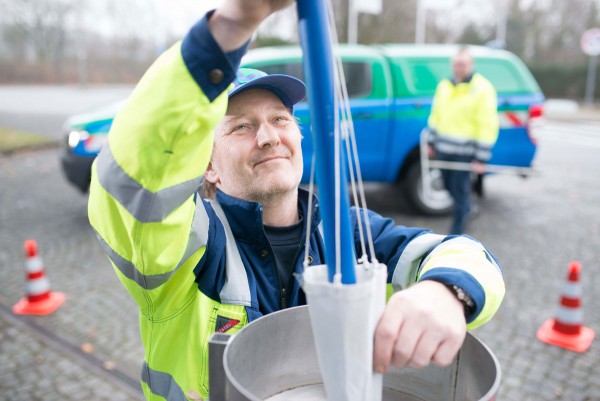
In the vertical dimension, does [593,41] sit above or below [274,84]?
below

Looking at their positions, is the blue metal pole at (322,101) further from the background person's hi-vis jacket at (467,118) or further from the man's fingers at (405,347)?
the background person's hi-vis jacket at (467,118)

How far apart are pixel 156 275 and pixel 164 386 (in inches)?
15.7

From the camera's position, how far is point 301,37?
0.69 meters

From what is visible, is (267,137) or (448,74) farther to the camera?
(448,74)

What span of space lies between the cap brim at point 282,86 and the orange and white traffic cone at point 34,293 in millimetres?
3461

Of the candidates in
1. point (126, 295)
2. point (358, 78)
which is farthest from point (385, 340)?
point (358, 78)

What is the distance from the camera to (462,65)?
573 centimetres

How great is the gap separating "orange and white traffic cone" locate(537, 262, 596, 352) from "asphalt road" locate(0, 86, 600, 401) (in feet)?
0.23

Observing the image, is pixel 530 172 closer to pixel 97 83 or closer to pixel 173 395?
pixel 173 395

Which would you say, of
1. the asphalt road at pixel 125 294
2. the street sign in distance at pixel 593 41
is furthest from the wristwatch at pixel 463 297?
the street sign in distance at pixel 593 41

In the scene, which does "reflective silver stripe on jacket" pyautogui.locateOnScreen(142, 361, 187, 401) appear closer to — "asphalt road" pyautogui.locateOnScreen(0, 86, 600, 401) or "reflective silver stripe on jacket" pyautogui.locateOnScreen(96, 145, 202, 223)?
"reflective silver stripe on jacket" pyautogui.locateOnScreen(96, 145, 202, 223)

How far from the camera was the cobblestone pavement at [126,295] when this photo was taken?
3328mm

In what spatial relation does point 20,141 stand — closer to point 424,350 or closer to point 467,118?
point 467,118

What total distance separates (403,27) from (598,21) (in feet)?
47.8
